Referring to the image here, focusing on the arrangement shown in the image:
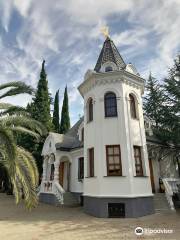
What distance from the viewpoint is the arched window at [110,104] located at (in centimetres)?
1490

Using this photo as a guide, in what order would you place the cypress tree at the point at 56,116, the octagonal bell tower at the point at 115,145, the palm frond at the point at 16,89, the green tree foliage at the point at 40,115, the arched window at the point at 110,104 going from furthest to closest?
the cypress tree at the point at 56,116, the green tree foliage at the point at 40,115, the arched window at the point at 110,104, the octagonal bell tower at the point at 115,145, the palm frond at the point at 16,89

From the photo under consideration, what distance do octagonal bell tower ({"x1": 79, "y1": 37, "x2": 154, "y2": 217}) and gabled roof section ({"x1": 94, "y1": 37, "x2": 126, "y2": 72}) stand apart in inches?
6.6

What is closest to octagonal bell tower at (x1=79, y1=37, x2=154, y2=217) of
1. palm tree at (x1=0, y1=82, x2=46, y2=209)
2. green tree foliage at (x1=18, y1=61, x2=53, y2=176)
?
palm tree at (x1=0, y1=82, x2=46, y2=209)

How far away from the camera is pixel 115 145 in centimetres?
1396

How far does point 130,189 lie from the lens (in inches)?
503

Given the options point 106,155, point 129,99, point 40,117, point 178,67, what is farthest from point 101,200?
point 40,117

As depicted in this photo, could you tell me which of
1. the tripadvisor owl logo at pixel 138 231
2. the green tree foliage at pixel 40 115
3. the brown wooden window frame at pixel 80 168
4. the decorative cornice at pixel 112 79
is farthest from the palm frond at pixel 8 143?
the green tree foliage at pixel 40 115

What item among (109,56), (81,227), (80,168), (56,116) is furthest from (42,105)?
(81,227)

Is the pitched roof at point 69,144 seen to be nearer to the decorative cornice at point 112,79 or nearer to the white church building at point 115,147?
the white church building at point 115,147

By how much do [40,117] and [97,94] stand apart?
48.0 ft

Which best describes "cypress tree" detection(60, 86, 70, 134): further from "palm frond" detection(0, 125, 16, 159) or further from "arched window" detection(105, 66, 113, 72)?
"palm frond" detection(0, 125, 16, 159)

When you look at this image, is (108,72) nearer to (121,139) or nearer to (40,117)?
(121,139)

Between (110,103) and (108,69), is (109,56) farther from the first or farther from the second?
(110,103)

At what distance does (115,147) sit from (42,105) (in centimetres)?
1750
